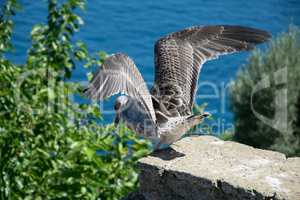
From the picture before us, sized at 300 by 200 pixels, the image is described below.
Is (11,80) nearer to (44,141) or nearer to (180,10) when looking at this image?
(44,141)

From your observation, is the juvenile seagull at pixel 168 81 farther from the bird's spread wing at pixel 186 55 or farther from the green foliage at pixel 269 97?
the green foliage at pixel 269 97

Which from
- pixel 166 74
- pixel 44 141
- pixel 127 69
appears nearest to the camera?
pixel 44 141

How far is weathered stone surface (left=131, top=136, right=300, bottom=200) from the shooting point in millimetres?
3611

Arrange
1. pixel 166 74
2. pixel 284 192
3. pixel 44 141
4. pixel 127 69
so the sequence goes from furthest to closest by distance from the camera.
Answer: pixel 166 74
pixel 127 69
pixel 284 192
pixel 44 141

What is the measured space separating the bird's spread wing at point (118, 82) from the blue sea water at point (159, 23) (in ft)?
22.1

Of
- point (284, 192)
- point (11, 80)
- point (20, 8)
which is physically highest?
point (20, 8)

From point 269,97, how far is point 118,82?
4216mm

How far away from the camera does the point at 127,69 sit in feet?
14.1

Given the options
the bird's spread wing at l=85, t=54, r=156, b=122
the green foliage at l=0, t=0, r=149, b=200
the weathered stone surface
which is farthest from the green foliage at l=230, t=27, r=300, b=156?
the green foliage at l=0, t=0, r=149, b=200

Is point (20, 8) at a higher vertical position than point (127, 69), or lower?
higher

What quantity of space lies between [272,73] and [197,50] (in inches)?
126

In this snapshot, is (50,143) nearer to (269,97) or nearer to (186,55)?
(186,55)

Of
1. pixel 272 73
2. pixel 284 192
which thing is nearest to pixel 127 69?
pixel 284 192

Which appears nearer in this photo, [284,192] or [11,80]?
[11,80]
